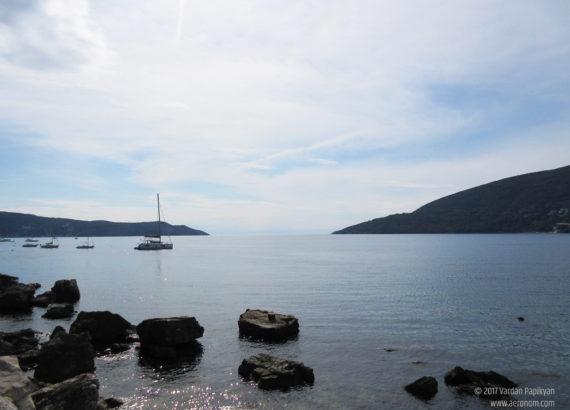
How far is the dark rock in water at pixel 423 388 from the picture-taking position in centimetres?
2013

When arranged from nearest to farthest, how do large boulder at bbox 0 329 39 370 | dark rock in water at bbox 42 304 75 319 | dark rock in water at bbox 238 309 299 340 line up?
large boulder at bbox 0 329 39 370
dark rock in water at bbox 238 309 299 340
dark rock in water at bbox 42 304 75 319

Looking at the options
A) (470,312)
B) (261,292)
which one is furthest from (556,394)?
(261,292)

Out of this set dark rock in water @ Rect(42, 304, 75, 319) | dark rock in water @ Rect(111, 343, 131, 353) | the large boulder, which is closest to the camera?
the large boulder

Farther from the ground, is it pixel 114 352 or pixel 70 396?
pixel 70 396

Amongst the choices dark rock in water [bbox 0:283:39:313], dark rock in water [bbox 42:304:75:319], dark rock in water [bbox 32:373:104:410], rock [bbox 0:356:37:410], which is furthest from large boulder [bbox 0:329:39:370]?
dark rock in water [bbox 0:283:39:313]

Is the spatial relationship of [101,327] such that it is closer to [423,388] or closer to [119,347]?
[119,347]

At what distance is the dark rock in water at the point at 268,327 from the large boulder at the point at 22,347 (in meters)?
15.6

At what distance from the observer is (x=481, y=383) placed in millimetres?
20781

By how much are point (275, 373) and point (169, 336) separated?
1034cm

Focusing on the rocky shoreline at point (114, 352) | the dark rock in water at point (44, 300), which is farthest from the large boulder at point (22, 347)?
the dark rock in water at point (44, 300)

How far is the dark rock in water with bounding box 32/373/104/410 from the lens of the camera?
16.0 m

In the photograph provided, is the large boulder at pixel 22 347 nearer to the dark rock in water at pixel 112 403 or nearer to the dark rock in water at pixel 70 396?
the dark rock in water at pixel 112 403

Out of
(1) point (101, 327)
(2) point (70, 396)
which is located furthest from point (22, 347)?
(2) point (70, 396)

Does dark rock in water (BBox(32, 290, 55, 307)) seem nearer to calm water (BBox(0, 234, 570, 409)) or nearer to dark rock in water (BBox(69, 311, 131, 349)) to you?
Answer: calm water (BBox(0, 234, 570, 409))
